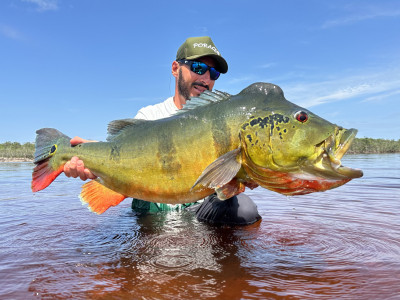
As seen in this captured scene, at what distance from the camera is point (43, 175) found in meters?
3.60

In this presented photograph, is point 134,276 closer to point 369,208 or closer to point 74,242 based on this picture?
point 74,242

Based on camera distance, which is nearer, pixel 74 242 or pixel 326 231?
pixel 74 242

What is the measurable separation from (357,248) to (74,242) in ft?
10.5

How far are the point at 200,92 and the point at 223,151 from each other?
2549mm

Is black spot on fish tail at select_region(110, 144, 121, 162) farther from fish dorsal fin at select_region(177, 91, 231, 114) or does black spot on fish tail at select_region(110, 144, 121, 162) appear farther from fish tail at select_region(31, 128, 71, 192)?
fish dorsal fin at select_region(177, 91, 231, 114)

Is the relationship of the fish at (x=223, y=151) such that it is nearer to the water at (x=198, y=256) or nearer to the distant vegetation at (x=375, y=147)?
the water at (x=198, y=256)

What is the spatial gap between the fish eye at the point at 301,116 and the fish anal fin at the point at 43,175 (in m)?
2.50

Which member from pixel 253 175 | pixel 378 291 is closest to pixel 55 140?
pixel 253 175

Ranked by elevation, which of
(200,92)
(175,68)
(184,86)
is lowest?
(200,92)

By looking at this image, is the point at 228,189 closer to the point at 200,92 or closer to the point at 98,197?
the point at 98,197

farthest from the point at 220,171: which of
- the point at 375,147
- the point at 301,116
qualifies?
→ the point at 375,147

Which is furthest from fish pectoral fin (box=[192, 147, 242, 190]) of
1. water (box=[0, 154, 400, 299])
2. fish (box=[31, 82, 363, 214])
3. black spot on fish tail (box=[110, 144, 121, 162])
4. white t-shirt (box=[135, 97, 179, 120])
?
white t-shirt (box=[135, 97, 179, 120])

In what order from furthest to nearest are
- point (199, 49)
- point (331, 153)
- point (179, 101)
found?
point (179, 101)
point (199, 49)
point (331, 153)

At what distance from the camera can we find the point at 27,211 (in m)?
5.93
